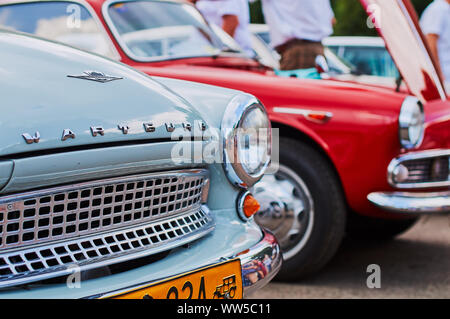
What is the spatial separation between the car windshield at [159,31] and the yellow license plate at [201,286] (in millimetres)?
1839

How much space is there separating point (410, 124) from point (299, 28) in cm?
161

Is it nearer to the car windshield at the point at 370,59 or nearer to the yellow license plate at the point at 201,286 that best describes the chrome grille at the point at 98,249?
the yellow license plate at the point at 201,286

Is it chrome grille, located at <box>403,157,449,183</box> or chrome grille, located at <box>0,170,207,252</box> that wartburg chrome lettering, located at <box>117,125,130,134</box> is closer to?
chrome grille, located at <box>0,170,207,252</box>

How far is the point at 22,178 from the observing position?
147 cm

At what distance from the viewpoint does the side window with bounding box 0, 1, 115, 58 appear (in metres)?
3.35

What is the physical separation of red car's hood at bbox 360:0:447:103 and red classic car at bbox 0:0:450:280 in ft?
0.24

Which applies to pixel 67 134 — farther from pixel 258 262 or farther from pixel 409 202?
pixel 409 202

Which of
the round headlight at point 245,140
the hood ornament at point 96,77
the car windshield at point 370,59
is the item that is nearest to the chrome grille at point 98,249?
the round headlight at point 245,140

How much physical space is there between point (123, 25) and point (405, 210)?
1.82 metres

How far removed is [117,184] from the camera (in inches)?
67.1

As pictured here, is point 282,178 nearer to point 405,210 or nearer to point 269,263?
point 405,210

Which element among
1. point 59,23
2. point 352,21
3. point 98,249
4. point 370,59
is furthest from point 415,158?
point 352,21

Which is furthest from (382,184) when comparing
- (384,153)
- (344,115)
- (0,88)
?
(0,88)

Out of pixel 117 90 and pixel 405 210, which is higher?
pixel 117 90
